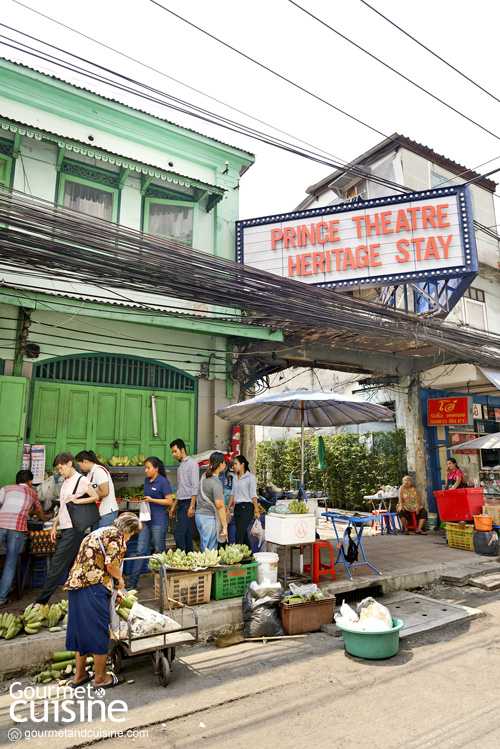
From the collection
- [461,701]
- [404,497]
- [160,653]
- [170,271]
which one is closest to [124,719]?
[160,653]

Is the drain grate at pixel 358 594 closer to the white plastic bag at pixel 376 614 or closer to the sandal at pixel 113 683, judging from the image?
the white plastic bag at pixel 376 614

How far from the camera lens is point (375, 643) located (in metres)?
4.82

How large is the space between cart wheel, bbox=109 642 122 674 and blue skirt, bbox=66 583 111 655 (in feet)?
1.49

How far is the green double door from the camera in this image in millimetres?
8203

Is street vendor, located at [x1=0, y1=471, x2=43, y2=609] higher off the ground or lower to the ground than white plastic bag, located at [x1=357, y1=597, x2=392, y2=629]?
higher

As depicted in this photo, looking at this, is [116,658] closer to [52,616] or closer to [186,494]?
[52,616]

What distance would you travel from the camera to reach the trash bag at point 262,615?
5566 mm

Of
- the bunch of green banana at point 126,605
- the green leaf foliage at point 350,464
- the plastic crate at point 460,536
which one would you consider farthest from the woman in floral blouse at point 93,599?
the green leaf foliage at point 350,464

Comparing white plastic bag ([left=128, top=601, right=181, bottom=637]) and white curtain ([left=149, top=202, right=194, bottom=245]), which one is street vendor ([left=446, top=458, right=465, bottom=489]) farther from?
white plastic bag ([left=128, top=601, right=181, bottom=637])

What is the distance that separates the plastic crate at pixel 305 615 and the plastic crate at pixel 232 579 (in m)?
0.61

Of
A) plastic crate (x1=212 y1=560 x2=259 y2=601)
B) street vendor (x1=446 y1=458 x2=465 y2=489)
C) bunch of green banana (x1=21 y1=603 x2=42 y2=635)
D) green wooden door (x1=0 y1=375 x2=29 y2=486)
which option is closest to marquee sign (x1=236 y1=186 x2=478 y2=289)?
street vendor (x1=446 y1=458 x2=465 y2=489)

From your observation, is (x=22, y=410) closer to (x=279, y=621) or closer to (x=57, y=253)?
(x=57, y=253)

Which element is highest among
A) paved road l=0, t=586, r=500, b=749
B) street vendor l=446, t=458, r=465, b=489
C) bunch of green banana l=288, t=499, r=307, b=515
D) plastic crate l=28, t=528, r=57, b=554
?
street vendor l=446, t=458, r=465, b=489

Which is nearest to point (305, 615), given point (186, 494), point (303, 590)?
point (303, 590)
